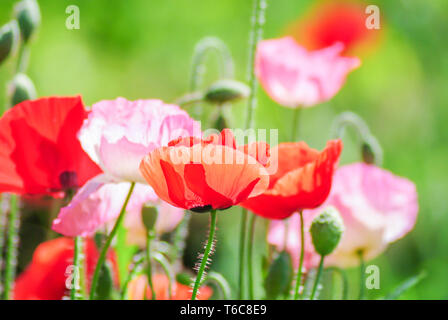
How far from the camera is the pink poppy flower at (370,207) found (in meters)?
0.64

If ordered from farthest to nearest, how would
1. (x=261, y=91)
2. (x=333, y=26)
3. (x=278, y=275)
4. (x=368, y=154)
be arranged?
(x=333, y=26) → (x=261, y=91) → (x=368, y=154) → (x=278, y=275)

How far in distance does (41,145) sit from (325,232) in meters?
0.20

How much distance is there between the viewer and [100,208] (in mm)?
488

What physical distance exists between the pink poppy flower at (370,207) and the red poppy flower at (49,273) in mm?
195

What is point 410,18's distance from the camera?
1.61m

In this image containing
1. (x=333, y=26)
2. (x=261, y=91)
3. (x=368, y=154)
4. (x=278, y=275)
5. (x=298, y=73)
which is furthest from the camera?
(x=333, y=26)

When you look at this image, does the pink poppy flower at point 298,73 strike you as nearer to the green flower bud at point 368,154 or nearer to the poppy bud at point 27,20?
the green flower bud at point 368,154

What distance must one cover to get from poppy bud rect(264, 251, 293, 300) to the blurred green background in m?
0.85

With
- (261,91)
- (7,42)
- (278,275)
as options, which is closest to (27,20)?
(7,42)

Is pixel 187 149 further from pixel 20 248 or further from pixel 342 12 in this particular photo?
pixel 342 12

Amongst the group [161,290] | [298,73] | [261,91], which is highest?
[261,91]

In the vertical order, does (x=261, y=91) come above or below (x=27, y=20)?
above

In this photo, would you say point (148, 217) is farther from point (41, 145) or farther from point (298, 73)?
point (298, 73)

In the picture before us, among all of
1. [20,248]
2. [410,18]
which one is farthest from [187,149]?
[410,18]
